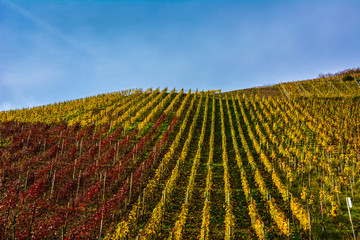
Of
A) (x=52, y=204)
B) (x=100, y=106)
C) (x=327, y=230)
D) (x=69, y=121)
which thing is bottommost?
(x=327, y=230)

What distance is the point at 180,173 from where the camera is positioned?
1407 centimetres

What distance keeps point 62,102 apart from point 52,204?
27993 mm

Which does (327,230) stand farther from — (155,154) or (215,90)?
(215,90)

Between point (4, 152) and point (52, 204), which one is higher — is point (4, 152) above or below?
above

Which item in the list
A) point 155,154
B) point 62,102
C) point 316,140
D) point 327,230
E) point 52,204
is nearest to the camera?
point 327,230

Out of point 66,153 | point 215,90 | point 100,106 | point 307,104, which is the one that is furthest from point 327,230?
point 215,90

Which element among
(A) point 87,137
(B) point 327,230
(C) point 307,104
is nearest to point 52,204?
(A) point 87,137

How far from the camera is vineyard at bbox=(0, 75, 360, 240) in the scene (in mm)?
9172

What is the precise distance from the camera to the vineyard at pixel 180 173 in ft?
30.1

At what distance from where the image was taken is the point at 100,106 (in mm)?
31156

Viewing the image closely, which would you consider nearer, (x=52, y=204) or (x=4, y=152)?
(x=52, y=204)

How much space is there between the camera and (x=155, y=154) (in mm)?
16344

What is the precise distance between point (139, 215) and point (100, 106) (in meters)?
24.3

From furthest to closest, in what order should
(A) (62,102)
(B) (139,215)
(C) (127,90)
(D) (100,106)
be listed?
(C) (127,90) → (A) (62,102) → (D) (100,106) → (B) (139,215)
